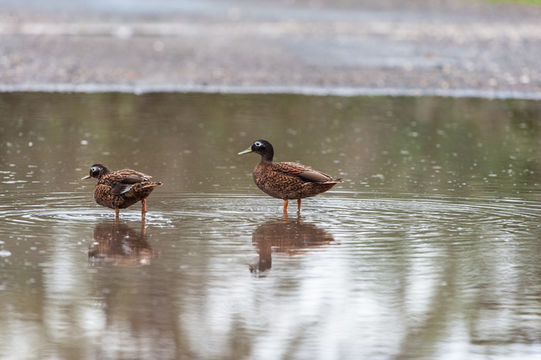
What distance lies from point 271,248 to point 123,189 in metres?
1.64

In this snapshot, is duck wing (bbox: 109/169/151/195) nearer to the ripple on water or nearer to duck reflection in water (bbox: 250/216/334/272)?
the ripple on water

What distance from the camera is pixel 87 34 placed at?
Result: 24750 mm

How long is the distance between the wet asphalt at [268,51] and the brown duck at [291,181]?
939cm

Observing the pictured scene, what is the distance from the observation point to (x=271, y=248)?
829 cm

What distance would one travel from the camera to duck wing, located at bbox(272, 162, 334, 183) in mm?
9758

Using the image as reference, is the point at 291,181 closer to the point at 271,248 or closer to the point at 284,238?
the point at 284,238

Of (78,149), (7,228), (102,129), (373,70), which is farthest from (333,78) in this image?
(7,228)

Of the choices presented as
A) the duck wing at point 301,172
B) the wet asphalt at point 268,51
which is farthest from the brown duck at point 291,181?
the wet asphalt at point 268,51

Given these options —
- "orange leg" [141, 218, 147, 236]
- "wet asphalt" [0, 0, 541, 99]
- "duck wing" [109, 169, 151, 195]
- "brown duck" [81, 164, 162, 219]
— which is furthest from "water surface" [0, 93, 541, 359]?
"wet asphalt" [0, 0, 541, 99]

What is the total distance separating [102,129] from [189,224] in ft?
20.4

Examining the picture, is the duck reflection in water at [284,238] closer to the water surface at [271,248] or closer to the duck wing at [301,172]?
the water surface at [271,248]

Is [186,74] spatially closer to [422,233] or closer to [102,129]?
[102,129]

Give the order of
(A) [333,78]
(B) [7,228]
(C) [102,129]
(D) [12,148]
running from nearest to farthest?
(B) [7,228] < (D) [12,148] < (C) [102,129] < (A) [333,78]

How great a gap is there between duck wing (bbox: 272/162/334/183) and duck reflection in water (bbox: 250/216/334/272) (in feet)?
1.60
